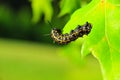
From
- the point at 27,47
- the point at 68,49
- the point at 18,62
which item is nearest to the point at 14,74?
the point at 18,62

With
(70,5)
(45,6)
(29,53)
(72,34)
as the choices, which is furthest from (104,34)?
(29,53)

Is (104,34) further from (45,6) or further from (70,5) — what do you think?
(45,6)

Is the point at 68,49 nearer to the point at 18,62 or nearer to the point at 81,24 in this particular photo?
the point at 81,24

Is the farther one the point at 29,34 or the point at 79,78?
the point at 29,34

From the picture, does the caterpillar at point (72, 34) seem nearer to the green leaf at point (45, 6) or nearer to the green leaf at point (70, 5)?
the green leaf at point (70, 5)

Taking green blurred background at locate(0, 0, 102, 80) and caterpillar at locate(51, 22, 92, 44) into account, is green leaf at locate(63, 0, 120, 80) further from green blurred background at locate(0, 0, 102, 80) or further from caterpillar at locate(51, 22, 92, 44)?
green blurred background at locate(0, 0, 102, 80)
